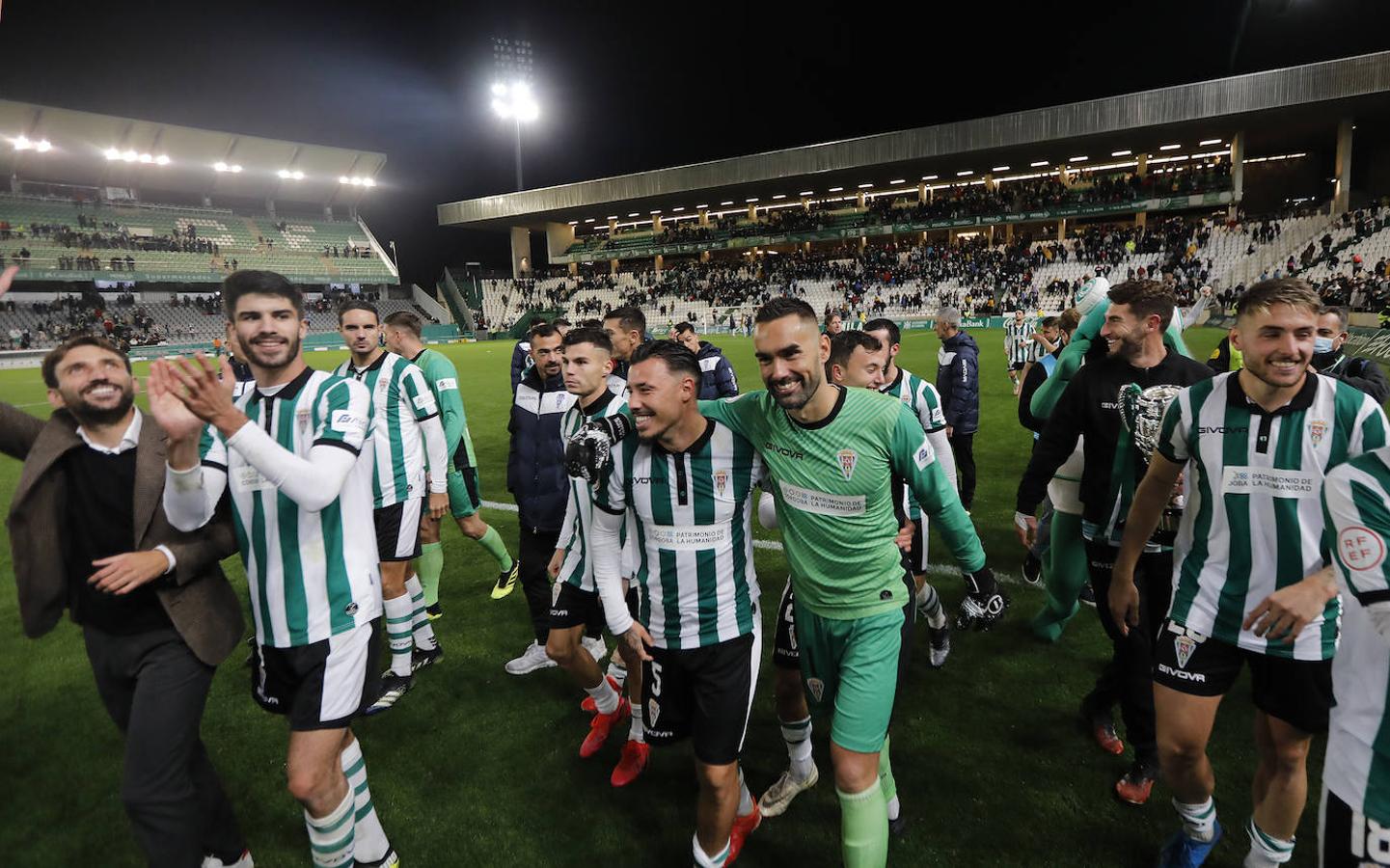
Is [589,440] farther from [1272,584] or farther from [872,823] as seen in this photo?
[1272,584]

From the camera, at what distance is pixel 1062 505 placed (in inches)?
185

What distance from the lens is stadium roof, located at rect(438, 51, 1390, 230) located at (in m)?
33.0

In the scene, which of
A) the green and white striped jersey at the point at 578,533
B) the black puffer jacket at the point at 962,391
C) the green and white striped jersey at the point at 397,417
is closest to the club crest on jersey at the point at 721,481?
the green and white striped jersey at the point at 578,533

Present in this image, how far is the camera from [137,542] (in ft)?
8.72

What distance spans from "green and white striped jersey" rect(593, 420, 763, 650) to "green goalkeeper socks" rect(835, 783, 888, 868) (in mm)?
749

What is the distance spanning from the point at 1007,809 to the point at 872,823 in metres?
1.26

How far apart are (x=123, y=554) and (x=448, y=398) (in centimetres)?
300

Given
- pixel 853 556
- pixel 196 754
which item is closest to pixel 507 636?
pixel 196 754

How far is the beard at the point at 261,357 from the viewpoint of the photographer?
8.80ft

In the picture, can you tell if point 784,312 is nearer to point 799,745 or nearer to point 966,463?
point 799,745

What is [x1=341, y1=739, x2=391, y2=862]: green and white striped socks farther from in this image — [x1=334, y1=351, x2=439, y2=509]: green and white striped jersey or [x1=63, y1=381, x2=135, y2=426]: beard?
[x1=334, y1=351, x2=439, y2=509]: green and white striped jersey

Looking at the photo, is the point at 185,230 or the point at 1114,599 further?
the point at 185,230

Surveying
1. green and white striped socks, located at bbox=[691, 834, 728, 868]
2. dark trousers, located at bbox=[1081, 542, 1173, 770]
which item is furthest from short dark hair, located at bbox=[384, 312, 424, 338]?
dark trousers, located at bbox=[1081, 542, 1173, 770]

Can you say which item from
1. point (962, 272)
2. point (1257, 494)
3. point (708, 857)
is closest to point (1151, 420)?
point (1257, 494)
